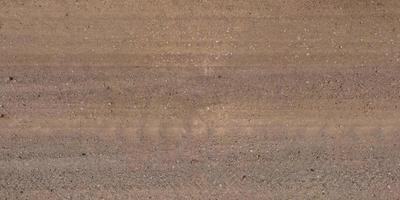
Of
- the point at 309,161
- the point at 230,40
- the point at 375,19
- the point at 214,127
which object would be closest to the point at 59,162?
the point at 214,127

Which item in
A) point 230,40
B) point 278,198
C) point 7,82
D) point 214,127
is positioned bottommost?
point 278,198

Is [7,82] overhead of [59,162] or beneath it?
overhead

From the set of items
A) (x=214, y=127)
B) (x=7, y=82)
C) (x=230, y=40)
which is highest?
(x=230, y=40)

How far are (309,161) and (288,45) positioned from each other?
1.02 m

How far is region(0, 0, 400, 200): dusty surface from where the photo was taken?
4426mm

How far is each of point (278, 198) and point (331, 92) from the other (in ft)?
3.37

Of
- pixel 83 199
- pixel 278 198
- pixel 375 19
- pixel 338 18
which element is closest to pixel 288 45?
pixel 338 18

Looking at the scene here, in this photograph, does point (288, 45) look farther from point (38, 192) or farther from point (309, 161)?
point (38, 192)

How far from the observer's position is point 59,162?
447cm

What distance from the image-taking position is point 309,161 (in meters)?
4.51

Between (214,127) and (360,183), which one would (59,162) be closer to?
(214,127)

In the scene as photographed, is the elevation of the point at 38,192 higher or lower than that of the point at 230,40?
lower

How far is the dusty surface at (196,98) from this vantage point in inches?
174

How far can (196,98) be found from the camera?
4.46 metres
